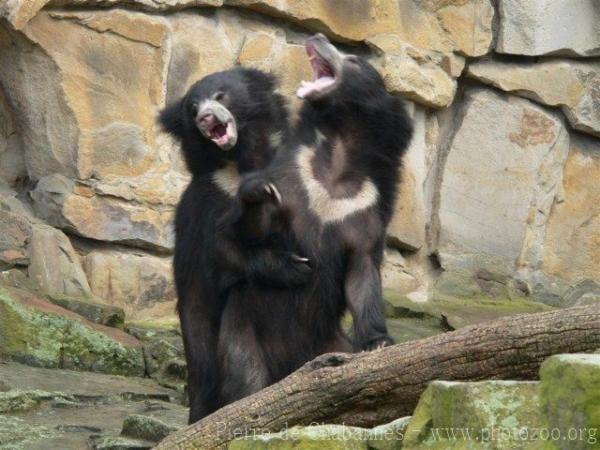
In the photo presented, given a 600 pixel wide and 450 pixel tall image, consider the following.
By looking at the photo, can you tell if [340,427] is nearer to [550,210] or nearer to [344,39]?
[344,39]

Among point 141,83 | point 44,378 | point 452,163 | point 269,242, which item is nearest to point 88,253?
point 141,83

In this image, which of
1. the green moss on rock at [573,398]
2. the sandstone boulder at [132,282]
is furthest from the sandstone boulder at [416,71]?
the green moss on rock at [573,398]

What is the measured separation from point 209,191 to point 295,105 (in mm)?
1851

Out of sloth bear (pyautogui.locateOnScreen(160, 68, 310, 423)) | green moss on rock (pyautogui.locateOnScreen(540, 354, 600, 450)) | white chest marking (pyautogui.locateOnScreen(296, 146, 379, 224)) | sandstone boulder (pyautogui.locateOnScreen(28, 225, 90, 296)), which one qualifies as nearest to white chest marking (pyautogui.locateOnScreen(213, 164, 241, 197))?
sloth bear (pyautogui.locateOnScreen(160, 68, 310, 423))

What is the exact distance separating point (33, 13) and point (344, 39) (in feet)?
8.18

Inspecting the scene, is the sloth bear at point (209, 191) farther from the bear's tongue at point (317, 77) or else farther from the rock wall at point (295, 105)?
the rock wall at point (295, 105)

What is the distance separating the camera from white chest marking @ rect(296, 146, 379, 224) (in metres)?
6.32

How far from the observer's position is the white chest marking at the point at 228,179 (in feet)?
21.2

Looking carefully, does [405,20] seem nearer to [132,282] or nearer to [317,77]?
[132,282]

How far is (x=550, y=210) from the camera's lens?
37.2ft

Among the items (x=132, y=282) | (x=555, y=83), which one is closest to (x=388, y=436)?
(x=132, y=282)

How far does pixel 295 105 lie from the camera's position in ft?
27.0

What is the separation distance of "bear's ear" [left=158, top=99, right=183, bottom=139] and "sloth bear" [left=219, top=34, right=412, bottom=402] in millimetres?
554

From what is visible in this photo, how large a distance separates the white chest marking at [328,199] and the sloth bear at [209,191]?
272mm
